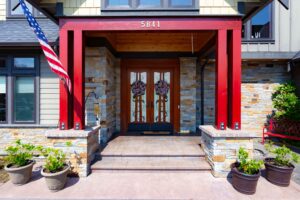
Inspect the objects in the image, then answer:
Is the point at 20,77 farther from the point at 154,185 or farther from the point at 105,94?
the point at 154,185

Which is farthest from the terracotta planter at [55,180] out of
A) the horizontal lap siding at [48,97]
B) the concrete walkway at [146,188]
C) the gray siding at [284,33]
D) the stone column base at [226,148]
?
the gray siding at [284,33]

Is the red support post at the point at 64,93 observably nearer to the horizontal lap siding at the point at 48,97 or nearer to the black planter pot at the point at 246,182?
the horizontal lap siding at the point at 48,97

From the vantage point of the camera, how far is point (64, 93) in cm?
429

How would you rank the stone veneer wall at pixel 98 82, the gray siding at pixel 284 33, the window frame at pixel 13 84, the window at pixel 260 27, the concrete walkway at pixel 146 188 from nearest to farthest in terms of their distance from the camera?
the concrete walkway at pixel 146 188 → the window frame at pixel 13 84 → the stone veneer wall at pixel 98 82 → the gray siding at pixel 284 33 → the window at pixel 260 27

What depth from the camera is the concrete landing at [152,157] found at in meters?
4.36

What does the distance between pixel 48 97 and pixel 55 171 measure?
9.22 ft

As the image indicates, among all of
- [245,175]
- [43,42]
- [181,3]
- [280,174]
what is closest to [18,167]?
[43,42]

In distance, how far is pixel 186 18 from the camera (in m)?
4.38

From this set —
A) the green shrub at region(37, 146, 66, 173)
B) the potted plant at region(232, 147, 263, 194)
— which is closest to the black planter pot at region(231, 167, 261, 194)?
the potted plant at region(232, 147, 263, 194)

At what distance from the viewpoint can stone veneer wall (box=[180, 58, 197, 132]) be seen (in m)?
7.20

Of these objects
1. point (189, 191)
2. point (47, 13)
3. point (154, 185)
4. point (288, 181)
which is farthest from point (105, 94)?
point (288, 181)

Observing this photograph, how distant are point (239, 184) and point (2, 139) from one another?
644cm

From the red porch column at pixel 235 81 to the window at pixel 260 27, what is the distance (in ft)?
11.2

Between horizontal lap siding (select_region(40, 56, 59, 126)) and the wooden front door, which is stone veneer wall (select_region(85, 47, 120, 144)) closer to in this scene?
horizontal lap siding (select_region(40, 56, 59, 126))
